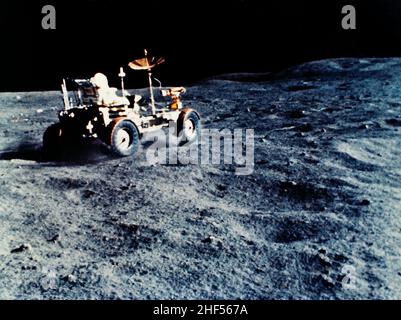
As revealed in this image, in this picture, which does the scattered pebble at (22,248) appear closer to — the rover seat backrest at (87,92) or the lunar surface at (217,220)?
the lunar surface at (217,220)

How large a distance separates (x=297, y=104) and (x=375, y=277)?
15.9ft

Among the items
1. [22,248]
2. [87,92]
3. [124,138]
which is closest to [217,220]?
[22,248]

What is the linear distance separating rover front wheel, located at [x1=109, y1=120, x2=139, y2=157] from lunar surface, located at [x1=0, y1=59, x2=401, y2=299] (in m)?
0.20

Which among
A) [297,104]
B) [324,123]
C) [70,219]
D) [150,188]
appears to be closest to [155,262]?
[70,219]

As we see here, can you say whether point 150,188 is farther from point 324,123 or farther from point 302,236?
point 324,123

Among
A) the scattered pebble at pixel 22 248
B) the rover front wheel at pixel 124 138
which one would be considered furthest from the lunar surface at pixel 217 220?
the rover front wheel at pixel 124 138

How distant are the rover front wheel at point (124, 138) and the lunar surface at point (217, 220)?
196mm

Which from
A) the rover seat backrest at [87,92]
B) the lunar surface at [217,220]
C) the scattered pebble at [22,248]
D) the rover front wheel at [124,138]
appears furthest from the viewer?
the rover seat backrest at [87,92]

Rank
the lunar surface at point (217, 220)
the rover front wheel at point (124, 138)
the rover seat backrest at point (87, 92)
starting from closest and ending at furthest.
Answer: the lunar surface at point (217, 220)
the rover front wheel at point (124, 138)
the rover seat backrest at point (87, 92)

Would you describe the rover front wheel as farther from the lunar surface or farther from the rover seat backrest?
the rover seat backrest

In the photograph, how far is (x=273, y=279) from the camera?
2275 mm

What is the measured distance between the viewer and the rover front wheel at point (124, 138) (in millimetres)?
4302

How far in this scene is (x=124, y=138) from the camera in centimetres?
450

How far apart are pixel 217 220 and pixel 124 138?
6.41 ft
